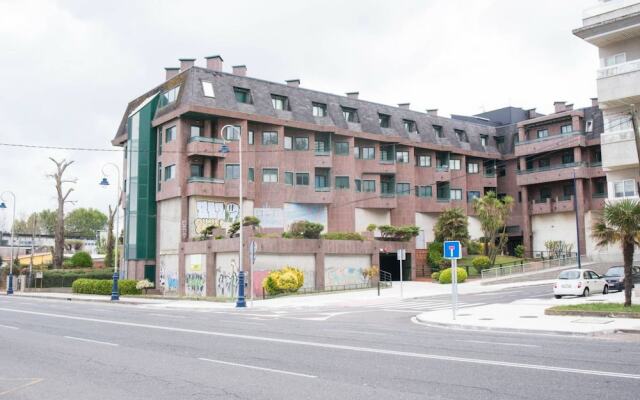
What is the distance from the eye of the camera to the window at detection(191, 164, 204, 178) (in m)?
49.1

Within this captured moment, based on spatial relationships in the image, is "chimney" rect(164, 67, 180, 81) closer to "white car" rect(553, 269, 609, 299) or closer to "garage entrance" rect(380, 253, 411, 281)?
"garage entrance" rect(380, 253, 411, 281)

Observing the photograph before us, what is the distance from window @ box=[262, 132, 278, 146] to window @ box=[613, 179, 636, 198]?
26.5 metres

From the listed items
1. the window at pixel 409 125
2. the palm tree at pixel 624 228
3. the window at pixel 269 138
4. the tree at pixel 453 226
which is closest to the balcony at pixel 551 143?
the window at pixel 409 125

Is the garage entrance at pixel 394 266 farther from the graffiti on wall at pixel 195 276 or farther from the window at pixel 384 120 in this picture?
the graffiti on wall at pixel 195 276

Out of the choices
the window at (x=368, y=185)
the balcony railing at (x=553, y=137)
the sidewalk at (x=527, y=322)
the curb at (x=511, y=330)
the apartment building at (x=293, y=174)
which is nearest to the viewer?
the curb at (x=511, y=330)

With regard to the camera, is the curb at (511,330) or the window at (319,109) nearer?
the curb at (511,330)

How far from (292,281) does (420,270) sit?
2028cm

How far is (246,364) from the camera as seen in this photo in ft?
36.4

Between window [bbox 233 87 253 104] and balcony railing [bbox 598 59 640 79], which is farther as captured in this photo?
window [bbox 233 87 253 104]

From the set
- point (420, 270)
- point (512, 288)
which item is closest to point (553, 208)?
point (420, 270)

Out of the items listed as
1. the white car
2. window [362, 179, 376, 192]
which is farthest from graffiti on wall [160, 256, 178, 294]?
the white car

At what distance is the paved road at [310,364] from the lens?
338 inches

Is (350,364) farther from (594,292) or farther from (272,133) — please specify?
(272,133)

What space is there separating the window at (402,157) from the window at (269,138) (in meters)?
14.3
